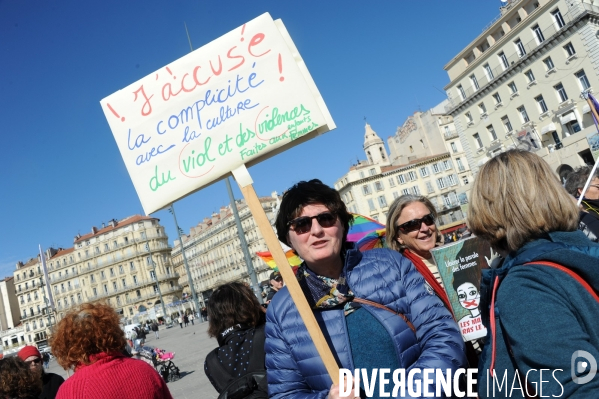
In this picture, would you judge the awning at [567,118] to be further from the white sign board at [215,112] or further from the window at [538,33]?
the white sign board at [215,112]

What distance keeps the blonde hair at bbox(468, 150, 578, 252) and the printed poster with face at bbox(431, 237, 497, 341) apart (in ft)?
4.81

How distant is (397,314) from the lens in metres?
2.16

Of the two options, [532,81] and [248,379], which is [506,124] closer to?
[532,81]

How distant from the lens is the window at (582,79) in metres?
35.2

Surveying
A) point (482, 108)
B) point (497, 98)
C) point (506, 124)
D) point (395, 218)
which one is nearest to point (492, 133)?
point (506, 124)

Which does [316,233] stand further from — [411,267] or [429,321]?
[429,321]

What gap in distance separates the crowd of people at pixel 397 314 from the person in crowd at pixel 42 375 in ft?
6.17

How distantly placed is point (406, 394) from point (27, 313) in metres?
125

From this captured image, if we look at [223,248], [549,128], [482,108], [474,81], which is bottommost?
[549,128]

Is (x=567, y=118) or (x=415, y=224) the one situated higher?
(x=567, y=118)

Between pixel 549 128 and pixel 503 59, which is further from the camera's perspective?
pixel 503 59

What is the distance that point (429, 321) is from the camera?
216 cm

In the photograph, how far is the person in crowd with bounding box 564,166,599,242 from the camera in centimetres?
377

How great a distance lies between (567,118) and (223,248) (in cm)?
7764
